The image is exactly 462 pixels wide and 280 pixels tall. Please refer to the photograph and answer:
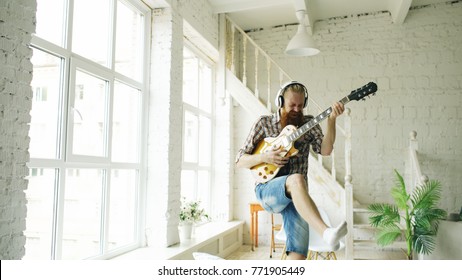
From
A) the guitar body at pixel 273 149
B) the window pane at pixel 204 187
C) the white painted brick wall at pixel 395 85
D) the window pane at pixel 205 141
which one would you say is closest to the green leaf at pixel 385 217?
the white painted brick wall at pixel 395 85

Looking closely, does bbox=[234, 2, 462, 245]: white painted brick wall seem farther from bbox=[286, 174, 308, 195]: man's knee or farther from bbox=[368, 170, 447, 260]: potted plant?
bbox=[286, 174, 308, 195]: man's knee

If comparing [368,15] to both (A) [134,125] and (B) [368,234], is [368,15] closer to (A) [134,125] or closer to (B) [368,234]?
(B) [368,234]

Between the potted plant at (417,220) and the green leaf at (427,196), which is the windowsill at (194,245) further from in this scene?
the green leaf at (427,196)

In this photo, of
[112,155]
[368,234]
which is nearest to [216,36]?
[112,155]

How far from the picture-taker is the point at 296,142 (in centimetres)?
252

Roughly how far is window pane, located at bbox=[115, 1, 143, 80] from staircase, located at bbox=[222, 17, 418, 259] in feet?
6.85

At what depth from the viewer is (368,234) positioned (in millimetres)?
5848

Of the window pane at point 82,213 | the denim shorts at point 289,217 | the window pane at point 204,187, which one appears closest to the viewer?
the denim shorts at point 289,217

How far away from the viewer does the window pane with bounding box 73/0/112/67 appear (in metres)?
3.20

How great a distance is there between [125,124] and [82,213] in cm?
104

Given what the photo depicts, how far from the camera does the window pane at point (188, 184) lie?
5.29m

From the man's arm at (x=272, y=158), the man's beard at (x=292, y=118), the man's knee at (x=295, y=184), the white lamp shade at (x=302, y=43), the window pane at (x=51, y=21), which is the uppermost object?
the white lamp shade at (x=302, y=43)

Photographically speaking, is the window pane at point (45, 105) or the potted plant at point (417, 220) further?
the potted plant at point (417, 220)

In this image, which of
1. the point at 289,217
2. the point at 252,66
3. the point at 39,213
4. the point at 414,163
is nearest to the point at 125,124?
the point at 39,213
